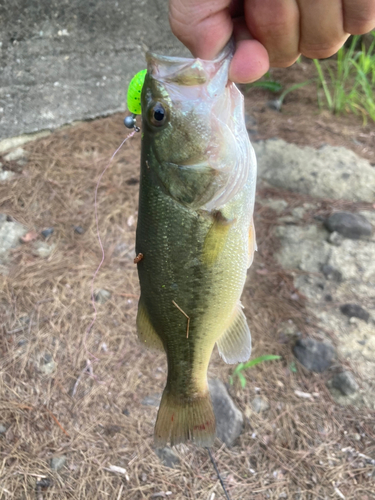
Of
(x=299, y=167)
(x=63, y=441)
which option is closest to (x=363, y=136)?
(x=299, y=167)

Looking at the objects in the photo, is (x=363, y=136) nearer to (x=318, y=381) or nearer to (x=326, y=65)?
(x=326, y=65)

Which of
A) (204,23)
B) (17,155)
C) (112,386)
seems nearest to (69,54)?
(17,155)

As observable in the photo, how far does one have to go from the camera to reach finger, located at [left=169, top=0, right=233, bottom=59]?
1267mm

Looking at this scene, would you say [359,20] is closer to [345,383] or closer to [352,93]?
[345,383]

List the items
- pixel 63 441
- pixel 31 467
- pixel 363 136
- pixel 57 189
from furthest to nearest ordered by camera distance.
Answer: pixel 363 136, pixel 57 189, pixel 63 441, pixel 31 467

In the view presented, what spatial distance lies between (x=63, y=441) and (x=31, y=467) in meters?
0.20

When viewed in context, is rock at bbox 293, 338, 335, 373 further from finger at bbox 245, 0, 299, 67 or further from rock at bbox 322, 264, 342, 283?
finger at bbox 245, 0, 299, 67

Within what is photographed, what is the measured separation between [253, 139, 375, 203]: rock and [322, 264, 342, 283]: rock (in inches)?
36.6

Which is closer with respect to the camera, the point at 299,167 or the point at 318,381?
the point at 318,381

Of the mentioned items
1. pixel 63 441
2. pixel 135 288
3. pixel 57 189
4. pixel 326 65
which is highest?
pixel 326 65

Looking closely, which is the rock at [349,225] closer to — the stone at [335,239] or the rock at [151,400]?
the stone at [335,239]

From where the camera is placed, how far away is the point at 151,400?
2.43 metres

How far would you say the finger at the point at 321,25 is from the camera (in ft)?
4.20

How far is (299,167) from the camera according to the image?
395 centimetres
